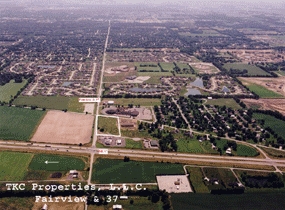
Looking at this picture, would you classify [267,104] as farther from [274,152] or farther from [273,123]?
[274,152]

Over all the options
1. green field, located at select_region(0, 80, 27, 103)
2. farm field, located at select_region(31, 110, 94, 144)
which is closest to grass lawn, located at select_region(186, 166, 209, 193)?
farm field, located at select_region(31, 110, 94, 144)

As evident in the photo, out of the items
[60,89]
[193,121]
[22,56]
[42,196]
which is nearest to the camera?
[42,196]

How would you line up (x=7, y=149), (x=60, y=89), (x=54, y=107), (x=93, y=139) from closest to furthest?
(x=7, y=149) → (x=93, y=139) → (x=54, y=107) → (x=60, y=89)

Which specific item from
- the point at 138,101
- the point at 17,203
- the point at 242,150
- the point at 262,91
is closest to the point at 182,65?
the point at 262,91

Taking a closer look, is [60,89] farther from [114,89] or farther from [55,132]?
[55,132]

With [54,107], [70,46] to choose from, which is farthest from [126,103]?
[70,46]

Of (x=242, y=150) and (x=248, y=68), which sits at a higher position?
(x=242, y=150)
